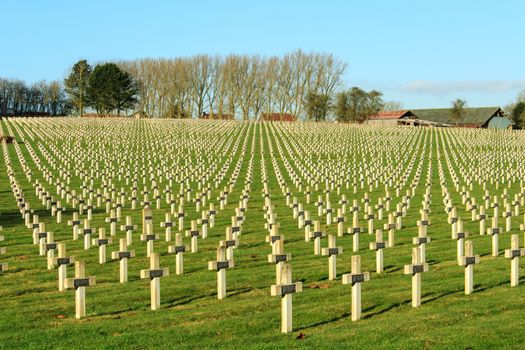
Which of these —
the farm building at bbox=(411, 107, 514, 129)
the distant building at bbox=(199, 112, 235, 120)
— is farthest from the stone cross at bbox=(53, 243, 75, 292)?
the farm building at bbox=(411, 107, 514, 129)

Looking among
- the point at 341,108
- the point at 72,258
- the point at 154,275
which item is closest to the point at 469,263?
the point at 154,275

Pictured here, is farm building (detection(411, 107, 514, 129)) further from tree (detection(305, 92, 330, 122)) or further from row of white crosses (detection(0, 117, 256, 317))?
row of white crosses (detection(0, 117, 256, 317))

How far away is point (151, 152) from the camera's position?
4738cm

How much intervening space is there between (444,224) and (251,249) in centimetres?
643

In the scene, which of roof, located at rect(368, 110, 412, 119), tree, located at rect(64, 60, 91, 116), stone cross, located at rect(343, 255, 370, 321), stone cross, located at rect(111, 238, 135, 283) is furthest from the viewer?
roof, located at rect(368, 110, 412, 119)

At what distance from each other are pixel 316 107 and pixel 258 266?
9714 cm

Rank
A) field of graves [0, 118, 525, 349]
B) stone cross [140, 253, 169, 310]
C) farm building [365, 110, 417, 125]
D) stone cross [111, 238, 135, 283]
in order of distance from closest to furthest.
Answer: field of graves [0, 118, 525, 349] → stone cross [140, 253, 169, 310] → stone cross [111, 238, 135, 283] → farm building [365, 110, 417, 125]

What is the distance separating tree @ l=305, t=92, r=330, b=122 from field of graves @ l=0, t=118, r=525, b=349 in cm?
7461

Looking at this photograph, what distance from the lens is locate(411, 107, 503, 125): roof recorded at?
368 feet

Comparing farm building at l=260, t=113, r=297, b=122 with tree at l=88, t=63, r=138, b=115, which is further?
farm building at l=260, t=113, r=297, b=122

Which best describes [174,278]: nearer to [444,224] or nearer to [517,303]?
[517,303]

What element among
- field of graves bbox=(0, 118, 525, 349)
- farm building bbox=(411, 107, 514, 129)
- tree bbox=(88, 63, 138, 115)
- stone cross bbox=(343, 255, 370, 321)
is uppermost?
tree bbox=(88, 63, 138, 115)

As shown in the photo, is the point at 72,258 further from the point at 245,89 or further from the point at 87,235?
the point at 245,89

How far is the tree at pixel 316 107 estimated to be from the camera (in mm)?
110188
